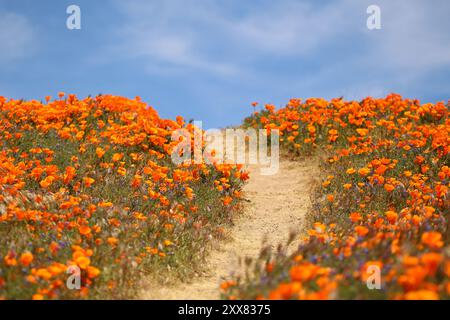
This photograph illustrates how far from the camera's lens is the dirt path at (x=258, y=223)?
6396 millimetres

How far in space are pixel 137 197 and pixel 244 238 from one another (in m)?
2.08

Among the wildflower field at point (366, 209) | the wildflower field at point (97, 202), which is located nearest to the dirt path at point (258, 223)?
the wildflower field at point (97, 202)

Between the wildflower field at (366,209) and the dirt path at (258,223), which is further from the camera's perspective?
the dirt path at (258,223)

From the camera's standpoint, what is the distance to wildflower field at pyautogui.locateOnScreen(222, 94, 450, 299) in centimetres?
413

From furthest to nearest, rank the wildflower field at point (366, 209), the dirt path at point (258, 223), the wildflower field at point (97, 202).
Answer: the dirt path at point (258, 223), the wildflower field at point (97, 202), the wildflower field at point (366, 209)

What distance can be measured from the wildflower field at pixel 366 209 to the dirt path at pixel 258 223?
51 centimetres

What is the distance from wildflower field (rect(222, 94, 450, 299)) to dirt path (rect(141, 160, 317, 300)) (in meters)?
0.51

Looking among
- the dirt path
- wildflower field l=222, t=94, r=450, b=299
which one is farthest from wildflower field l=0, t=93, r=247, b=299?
wildflower field l=222, t=94, r=450, b=299

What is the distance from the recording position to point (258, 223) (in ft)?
33.0

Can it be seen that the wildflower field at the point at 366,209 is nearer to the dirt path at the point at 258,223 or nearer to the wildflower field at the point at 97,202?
the dirt path at the point at 258,223

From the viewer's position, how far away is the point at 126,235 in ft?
22.0

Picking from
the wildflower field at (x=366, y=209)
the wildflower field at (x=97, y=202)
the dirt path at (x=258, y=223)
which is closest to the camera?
the wildflower field at (x=366, y=209)
